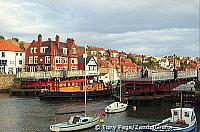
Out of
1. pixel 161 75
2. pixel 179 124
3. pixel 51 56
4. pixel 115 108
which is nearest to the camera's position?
pixel 179 124

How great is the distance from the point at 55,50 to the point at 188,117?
209 ft

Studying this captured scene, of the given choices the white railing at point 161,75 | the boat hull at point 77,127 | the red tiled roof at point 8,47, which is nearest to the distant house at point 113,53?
the red tiled roof at point 8,47

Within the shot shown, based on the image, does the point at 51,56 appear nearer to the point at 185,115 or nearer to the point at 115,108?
the point at 115,108

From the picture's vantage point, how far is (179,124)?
3419 cm

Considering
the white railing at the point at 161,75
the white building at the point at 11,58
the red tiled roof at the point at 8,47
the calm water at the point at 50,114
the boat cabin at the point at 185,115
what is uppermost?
the red tiled roof at the point at 8,47

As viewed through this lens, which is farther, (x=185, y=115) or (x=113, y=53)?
(x=113, y=53)

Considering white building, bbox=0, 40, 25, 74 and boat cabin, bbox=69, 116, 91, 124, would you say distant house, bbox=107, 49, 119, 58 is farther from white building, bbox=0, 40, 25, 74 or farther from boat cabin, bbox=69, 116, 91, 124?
boat cabin, bbox=69, 116, 91, 124

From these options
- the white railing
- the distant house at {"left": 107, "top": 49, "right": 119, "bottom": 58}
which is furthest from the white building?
the distant house at {"left": 107, "top": 49, "right": 119, "bottom": 58}

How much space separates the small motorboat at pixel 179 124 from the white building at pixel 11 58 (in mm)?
69607

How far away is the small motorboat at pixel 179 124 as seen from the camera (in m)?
31.3

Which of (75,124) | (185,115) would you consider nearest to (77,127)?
(75,124)

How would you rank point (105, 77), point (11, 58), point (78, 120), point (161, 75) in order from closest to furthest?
point (78, 120)
point (161, 75)
point (11, 58)
point (105, 77)

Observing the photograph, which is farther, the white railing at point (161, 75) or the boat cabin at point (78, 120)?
the white railing at point (161, 75)

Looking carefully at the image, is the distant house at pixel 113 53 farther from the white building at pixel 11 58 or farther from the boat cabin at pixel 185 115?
the boat cabin at pixel 185 115
